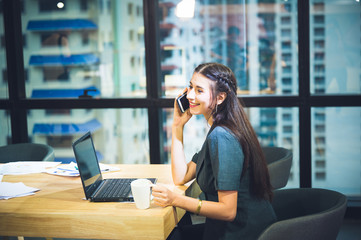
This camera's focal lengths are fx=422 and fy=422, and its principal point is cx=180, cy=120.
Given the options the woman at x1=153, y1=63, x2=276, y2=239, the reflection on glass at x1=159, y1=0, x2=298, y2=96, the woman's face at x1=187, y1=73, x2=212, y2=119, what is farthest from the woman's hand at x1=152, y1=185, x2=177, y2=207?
the reflection on glass at x1=159, y1=0, x2=298, y2=96

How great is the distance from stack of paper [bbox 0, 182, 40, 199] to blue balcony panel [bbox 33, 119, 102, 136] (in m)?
2.02

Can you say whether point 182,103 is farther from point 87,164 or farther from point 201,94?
point 87,164

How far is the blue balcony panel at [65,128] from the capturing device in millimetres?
4180

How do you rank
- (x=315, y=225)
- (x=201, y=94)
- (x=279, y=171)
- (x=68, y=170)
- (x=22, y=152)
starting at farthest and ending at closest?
(x=22, y=152), (x=279, y=171), (x=68, y=170), (x=201, y=94), (x=315, y=225)

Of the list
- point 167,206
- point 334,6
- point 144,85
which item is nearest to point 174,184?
point 167,206

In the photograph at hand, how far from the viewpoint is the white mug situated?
166cm

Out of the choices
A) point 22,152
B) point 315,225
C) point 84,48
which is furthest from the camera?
point 84,48

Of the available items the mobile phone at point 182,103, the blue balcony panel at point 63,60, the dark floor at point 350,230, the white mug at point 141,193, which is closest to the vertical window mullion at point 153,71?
the blue balcony panel at point 63,60

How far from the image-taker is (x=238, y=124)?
179 centimetres

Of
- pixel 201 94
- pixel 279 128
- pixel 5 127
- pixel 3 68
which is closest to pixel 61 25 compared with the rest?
pixel 3 68

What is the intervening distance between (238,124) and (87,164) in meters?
0.71

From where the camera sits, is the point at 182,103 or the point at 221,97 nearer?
the point at 221,97

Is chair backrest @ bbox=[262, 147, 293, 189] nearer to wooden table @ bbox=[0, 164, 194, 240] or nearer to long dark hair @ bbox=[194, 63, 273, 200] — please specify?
long dark hair @ bbox=[194, 63, 273, 200]

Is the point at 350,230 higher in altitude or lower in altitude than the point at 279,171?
lower
